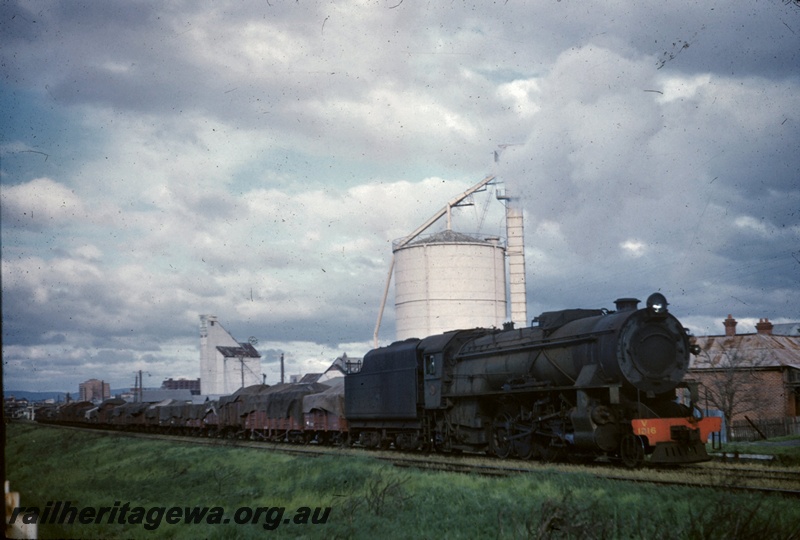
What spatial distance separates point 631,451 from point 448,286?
40.1m

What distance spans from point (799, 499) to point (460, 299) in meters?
45.0

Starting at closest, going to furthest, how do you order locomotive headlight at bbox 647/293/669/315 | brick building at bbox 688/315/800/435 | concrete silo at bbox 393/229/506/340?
locomotive headlight at bbox 647/293/669/315, brick building at bbox 688/315/800/435, concrete silo at bbox 393/229/506/340

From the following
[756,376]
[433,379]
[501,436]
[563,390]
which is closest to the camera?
[563,390]

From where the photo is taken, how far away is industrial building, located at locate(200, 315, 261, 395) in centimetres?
10994

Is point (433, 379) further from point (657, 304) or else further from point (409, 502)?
point (409, 502)

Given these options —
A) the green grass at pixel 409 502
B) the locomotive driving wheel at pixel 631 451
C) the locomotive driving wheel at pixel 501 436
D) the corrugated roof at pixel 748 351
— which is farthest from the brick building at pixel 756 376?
the green grass at pixel 409 502

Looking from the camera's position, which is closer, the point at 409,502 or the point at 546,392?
the point at 409,502

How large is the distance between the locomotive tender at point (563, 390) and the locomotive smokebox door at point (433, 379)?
3cm

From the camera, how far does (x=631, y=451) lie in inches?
649

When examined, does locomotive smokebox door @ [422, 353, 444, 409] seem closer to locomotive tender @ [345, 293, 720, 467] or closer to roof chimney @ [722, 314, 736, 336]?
locomotive tender @ [345, 293, 720, 467]

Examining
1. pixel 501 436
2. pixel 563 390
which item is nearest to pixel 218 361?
pixel 501 436

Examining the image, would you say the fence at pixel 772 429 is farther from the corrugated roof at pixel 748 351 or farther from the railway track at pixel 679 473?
the railway track at pixel 679 473

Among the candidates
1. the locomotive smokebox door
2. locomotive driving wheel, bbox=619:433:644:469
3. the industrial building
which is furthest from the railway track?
the industrial building

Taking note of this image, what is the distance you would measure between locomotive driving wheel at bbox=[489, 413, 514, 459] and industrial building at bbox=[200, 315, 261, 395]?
9203 centimetres
